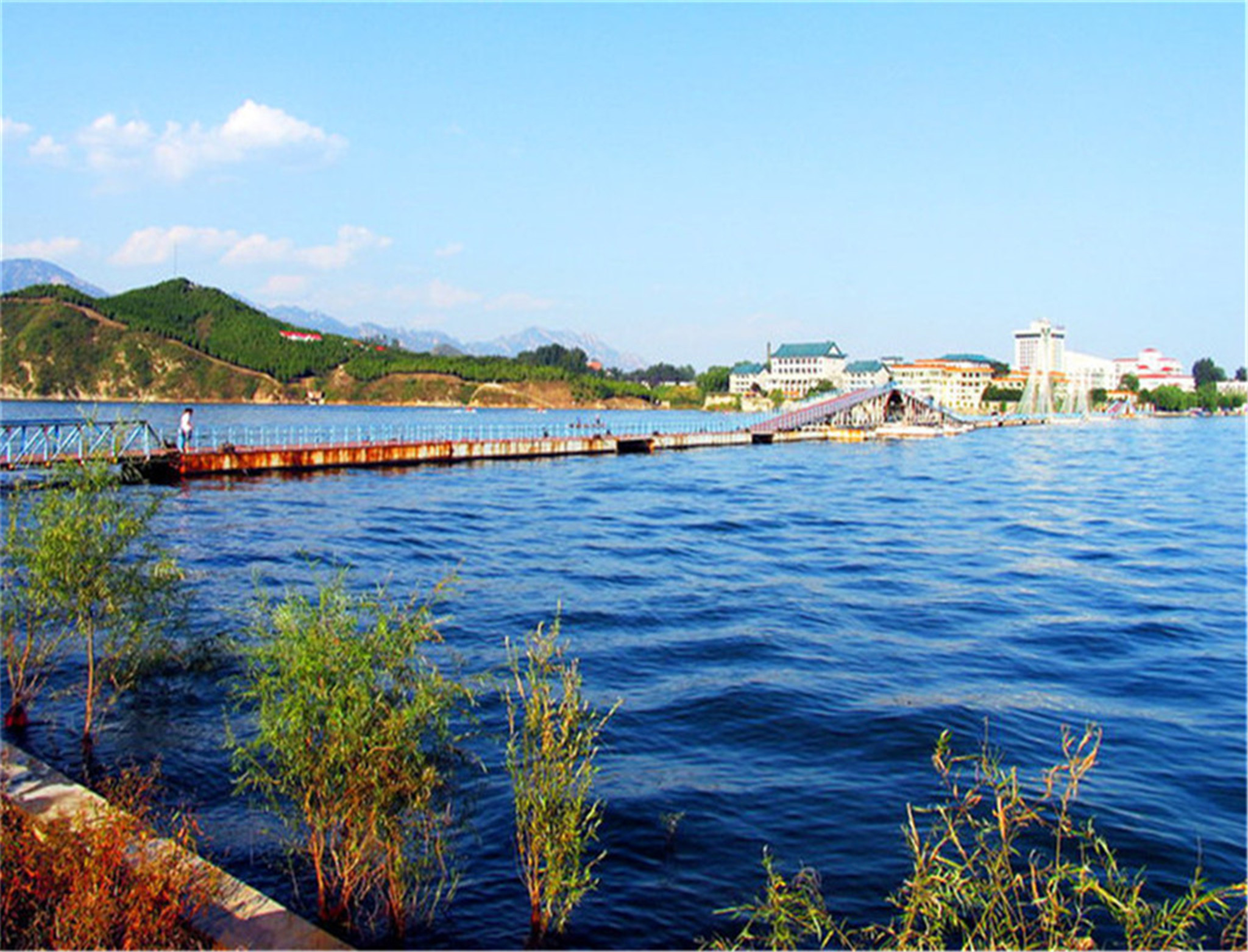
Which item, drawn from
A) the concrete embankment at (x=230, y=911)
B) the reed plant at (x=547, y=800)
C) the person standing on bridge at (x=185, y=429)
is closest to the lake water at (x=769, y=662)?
the reed plant at (x=547, y=800)

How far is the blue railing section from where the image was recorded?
68688 millimetres

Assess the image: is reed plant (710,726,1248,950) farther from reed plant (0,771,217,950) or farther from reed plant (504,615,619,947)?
reed plant (0,771,217,950)

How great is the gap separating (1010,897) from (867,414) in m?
118

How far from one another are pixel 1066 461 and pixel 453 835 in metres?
81.0

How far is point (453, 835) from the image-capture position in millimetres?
10766

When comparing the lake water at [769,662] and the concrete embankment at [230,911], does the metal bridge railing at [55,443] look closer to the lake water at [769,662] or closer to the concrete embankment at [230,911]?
the lake water at [769,662]

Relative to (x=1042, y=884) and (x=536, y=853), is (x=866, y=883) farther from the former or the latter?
(x=536, y=853)

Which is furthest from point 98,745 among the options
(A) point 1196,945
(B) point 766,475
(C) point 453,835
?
(B) point 766,475

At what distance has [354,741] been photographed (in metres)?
7.77

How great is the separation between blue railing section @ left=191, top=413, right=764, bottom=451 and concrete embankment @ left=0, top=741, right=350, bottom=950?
4505 cm

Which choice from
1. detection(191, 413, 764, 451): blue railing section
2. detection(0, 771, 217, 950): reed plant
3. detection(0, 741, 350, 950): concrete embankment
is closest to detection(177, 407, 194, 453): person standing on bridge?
detection(191, 413, 764, 451): blue railing section

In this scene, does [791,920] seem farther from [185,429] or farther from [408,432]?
[408,432]

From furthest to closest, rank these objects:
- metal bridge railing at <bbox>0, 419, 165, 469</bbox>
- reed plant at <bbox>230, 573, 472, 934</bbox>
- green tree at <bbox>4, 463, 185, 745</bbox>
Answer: metal bridge railing at <bbox>0, 419, 165, 469</bbox> < green tree at <bbox>4, 463, 185, 745</bbox> < reed plant at <bbox>230, 573, 472, 934</bbox>

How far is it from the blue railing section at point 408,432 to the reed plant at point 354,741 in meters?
46.4
